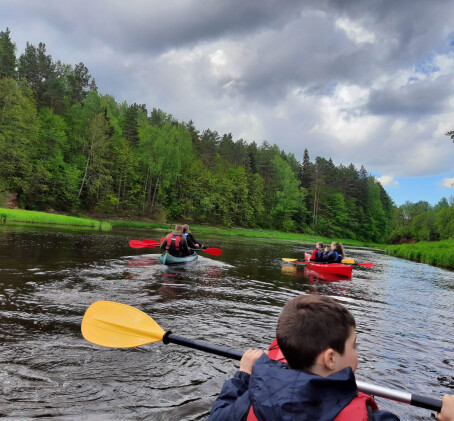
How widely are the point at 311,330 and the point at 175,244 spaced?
9460 millimetres

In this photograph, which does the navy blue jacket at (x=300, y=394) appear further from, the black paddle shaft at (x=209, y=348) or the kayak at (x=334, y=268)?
the kayak at (x=334, y=268)

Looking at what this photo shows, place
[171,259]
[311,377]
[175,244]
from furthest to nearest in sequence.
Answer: [175,244]
[171,259]
[311,377]

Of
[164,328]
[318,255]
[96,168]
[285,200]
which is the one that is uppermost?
[285,200]

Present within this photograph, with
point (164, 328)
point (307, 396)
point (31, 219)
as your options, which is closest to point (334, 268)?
point (164, 328)

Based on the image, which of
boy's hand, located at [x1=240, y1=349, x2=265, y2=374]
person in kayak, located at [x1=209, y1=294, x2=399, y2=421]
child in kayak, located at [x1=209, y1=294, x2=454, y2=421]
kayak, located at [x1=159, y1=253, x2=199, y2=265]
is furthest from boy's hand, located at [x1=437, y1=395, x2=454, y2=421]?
kayak, located at [x1=159, y1=253, x2=199, y2=265]

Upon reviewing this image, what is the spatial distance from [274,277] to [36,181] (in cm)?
3154

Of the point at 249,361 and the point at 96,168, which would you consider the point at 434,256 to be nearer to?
the point at 249,361

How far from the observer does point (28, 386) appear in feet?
9.58

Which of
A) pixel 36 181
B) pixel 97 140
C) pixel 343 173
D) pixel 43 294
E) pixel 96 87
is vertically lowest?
pixel 43 294

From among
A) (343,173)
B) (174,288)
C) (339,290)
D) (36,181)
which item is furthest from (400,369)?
(343,173)

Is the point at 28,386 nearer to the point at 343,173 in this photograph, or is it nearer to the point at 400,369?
the point at 400,369

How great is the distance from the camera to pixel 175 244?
10.8m

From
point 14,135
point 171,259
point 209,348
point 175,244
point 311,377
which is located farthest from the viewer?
point 14,135

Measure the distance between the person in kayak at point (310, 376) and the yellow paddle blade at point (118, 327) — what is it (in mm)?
1671
